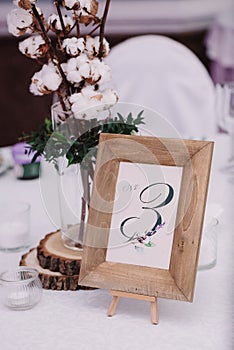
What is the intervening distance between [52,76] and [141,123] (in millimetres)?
186

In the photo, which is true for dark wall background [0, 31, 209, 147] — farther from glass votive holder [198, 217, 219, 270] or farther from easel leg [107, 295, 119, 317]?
easel leg [107, 295, 119, 317]

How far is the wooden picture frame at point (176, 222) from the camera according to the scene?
1.11m

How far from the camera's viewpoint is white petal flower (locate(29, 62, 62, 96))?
1.26 metres

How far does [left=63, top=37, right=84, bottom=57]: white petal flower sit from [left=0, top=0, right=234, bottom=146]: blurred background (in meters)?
2.41

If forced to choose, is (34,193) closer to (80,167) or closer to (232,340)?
(80,167)

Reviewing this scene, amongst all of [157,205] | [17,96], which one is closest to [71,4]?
[157,205]

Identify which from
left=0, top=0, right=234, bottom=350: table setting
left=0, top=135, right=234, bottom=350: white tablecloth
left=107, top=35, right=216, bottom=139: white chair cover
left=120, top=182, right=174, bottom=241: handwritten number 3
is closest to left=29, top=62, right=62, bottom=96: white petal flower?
left=0, top=0, right=234, bottom=350: table setting

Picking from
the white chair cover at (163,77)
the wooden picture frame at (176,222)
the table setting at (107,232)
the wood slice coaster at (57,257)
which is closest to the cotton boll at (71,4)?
the table setting at (107,232)

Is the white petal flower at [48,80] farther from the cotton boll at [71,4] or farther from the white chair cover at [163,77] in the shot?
the white chair cover at [163,77]

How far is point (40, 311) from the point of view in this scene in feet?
3.94

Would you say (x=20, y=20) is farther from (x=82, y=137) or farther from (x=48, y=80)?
(x=82, y=137)

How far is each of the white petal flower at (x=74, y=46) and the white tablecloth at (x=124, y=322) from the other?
1.40ft

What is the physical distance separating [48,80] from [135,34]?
2.60 meters

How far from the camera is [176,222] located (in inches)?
44.8
